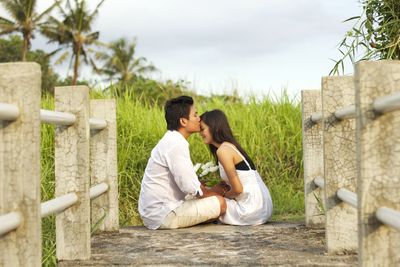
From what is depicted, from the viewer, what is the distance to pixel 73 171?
3627mm

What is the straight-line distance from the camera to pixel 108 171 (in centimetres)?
462

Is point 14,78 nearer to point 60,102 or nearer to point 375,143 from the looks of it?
point 60,102

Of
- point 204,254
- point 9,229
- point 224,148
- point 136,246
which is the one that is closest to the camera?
point 9,229

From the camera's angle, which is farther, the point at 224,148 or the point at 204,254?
the point at 224,148

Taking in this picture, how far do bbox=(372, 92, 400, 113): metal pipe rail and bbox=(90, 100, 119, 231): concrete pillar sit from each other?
2337mm

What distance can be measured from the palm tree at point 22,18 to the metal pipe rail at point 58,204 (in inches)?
1128

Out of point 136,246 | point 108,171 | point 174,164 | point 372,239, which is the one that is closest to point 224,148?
point 174,164

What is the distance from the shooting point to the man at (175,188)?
4.77 meters

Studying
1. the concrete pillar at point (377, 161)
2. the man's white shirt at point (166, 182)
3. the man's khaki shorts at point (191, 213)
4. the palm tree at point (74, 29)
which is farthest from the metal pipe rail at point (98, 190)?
the palm tree at point (74, 29)

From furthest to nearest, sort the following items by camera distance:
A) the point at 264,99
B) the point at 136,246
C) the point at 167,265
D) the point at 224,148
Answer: the point at 264,99, the point at 224,148, the point at 136,246, the point at 167,265

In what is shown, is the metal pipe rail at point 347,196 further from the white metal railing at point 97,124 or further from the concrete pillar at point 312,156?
the white metal railing at point 97,124

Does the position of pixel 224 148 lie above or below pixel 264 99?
below

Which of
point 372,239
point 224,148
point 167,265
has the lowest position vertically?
point 167,265

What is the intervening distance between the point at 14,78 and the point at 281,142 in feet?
15.7
